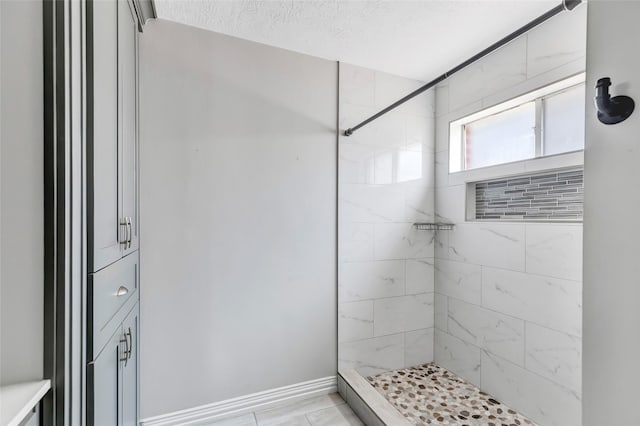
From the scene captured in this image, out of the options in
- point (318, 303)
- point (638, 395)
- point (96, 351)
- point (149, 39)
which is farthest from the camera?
point (318, 303)

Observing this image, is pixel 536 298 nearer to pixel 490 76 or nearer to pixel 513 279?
pixel 513 279

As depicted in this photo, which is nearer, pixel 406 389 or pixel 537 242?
pixel 537 242

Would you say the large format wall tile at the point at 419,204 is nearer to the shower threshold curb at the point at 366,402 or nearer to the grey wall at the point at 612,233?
the shower threshold curb at the point at 366,402

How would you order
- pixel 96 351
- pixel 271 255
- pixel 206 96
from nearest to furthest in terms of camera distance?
1. pixel 96 351
2. pixel 206 96
3. pixel 271 255

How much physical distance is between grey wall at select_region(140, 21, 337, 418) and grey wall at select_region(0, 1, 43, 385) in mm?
1025

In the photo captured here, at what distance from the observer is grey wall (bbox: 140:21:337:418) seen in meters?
1.67

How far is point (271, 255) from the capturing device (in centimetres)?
192

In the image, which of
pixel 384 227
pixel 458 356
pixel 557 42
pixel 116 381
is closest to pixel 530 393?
pixel 458 356

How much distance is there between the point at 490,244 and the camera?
2.02 metres

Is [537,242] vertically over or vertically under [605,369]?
over

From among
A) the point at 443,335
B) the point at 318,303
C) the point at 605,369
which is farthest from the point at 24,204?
the point at 443,335

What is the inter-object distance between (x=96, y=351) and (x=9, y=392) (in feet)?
0.80

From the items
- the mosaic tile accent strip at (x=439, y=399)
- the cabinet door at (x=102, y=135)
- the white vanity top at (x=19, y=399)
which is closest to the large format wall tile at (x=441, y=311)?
the mosaic tile accent strip at (x=439, y=399)

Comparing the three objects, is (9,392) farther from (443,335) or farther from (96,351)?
(443,335)
